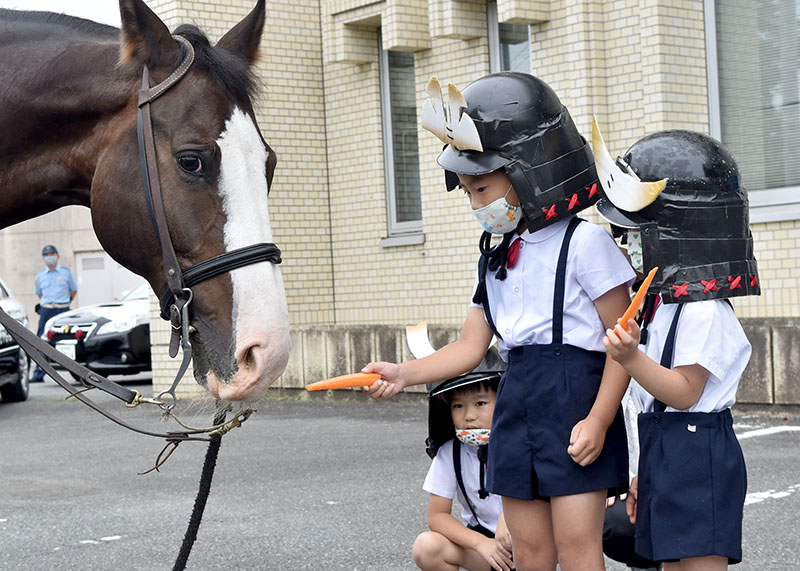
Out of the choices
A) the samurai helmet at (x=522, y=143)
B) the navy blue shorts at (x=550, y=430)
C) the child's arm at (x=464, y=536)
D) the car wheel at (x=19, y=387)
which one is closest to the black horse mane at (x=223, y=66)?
the samurai helmet at (x=522, y=143)

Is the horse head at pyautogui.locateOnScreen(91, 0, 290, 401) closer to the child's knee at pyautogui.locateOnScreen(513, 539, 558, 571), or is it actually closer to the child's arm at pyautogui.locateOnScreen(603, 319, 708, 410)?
the child's arm at pyautogui.locateOnScreen(603, 319, 708, 410)

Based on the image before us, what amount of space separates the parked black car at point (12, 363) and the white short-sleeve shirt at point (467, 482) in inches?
380

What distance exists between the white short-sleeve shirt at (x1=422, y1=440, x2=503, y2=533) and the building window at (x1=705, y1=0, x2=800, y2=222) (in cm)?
709

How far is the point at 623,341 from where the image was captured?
3.18 meters

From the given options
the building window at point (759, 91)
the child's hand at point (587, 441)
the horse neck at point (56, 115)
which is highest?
the building window at point (759, 91)

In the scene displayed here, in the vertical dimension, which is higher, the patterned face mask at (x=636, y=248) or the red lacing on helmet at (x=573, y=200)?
the red lacing on helmet at (x=573, y=200)

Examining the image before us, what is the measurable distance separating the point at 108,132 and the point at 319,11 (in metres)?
11.8

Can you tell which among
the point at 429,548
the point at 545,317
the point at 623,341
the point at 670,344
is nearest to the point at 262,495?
the point at 429,548

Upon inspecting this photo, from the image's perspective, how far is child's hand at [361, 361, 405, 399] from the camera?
12.3 ft

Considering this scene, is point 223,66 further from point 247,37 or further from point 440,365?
point 440,365

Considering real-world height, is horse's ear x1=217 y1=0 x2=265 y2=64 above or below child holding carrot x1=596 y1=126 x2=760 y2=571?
above

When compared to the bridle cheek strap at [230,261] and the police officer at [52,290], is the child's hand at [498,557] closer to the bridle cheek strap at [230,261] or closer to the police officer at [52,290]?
the bridle cheek strap at [230,261]

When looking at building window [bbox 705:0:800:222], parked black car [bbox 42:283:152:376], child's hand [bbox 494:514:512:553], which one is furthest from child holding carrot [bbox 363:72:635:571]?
parked black car [bbox 42:283:152:376]

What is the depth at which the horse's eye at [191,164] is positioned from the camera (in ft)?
10.8
